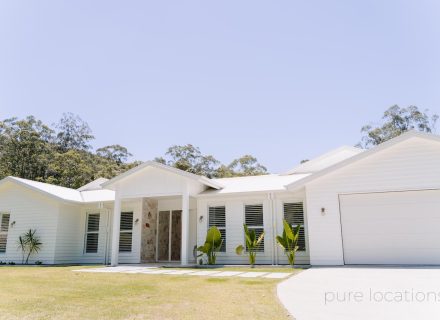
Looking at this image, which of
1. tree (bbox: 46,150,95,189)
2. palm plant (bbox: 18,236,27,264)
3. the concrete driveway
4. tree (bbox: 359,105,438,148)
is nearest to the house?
palm plant (bbox: 18,236,27,264)

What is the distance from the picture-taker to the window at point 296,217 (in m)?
14.0

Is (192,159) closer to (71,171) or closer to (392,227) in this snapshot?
(71,171)

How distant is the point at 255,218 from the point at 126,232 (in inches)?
273

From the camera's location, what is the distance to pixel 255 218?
49.0ft

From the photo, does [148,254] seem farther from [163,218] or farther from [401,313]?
[401,313]

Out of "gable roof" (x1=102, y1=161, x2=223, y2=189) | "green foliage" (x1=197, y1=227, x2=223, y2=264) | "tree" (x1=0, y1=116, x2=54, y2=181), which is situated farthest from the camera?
"tree" (x1=0, y1=116, x2=54, y2=181)

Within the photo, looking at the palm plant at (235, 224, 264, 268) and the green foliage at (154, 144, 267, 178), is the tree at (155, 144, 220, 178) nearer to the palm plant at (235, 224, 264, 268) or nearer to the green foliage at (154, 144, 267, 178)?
the green foliage at (154, 144, 267, 178)

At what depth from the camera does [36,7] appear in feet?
45.8

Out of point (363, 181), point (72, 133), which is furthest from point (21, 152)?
point (363, 181)

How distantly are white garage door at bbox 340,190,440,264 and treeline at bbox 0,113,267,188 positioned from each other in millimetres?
28466

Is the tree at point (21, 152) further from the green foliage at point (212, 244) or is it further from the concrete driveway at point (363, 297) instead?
the concrete driveway at point (363, 297)

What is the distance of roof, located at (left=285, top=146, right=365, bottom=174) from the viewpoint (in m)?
19.6

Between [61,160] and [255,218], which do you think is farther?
[61,160]

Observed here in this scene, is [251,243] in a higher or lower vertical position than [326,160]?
lower
